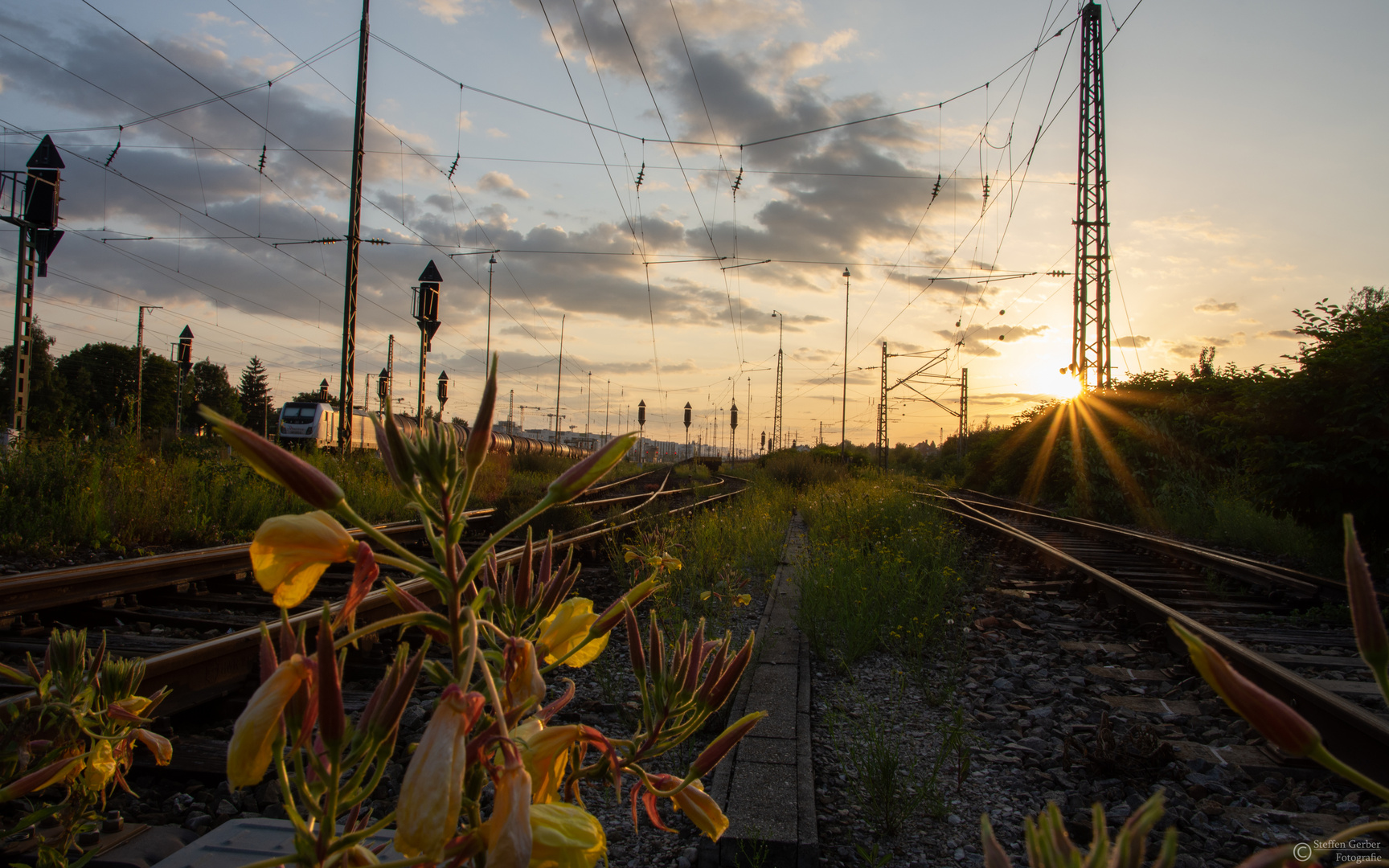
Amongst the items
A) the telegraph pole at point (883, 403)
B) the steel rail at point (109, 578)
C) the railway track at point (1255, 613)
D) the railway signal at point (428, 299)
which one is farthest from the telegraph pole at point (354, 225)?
the telegraph pole at point (883, 403)

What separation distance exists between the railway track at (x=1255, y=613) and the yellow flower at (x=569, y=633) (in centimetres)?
201

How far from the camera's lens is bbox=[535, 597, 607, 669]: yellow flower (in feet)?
2.66

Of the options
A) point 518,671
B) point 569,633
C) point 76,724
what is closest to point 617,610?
point 569,633

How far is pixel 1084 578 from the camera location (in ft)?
24.8

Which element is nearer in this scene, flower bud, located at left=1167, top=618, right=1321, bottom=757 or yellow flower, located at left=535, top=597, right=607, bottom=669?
flower bud, located at left=1167, top=618, right=1321, bottom=757

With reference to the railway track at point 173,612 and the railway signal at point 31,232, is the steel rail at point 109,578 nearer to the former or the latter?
the railway track at point 173,612

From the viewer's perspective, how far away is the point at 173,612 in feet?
17.5

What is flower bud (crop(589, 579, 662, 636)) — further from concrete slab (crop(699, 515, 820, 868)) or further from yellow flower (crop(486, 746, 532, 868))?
concrete slab (crop(699, 515, 820, 868))

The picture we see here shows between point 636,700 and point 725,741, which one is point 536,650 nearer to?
point 725,741

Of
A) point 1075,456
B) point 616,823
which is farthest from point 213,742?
point 1075,456

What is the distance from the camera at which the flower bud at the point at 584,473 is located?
661 mm

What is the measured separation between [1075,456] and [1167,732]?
16.3 metres

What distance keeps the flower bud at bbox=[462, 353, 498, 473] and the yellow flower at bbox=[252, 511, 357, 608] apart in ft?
0.39

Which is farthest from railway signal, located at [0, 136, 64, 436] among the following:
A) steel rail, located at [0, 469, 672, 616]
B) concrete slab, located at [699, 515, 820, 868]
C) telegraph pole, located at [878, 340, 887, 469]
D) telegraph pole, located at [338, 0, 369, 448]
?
telegraph pole, located at [878, 340, 887, 469]
